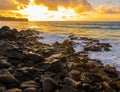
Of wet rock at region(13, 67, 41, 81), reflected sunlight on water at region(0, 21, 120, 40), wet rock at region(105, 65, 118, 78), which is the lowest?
reflected sunlight on water at region(0, 21, 120, 40)

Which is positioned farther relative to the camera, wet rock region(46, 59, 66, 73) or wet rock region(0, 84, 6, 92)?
wet rock region(46, 59, 66, 73)

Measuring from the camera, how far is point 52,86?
10.1 m

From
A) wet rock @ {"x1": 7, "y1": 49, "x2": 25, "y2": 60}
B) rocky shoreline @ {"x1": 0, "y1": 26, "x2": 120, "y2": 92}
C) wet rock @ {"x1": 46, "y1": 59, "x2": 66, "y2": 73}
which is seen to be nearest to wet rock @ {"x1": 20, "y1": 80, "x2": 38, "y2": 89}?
rocky shoreline @ {"x1": 0, "y1": 26, "x2": 120, "y2": 92}

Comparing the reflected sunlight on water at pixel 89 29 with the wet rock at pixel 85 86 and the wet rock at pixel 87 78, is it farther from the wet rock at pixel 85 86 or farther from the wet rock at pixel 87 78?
the wet rock at pixel 85 86

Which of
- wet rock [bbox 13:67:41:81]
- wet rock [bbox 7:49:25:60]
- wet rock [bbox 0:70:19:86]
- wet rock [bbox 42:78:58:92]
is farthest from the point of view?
wet rock [bbox 7:49:25:60]

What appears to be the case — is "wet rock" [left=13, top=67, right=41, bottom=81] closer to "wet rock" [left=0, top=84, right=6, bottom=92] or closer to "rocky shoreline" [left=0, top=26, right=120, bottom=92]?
"rocky shoreline" [left=0, top=26, right=120, bottom=92]

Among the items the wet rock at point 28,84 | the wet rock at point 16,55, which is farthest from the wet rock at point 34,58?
the wet rock at point 28,84

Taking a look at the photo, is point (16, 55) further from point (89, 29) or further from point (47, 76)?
point (89, 29)

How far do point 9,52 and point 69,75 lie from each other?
5.24 meters

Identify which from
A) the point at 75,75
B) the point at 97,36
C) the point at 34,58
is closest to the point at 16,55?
the point at 34,58

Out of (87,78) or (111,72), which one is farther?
(111,72)

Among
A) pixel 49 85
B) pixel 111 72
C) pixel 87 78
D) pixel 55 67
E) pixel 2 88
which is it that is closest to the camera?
pixel 2 88

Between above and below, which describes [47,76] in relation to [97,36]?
above

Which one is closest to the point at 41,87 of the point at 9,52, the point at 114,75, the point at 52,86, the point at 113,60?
the point at 52,86
